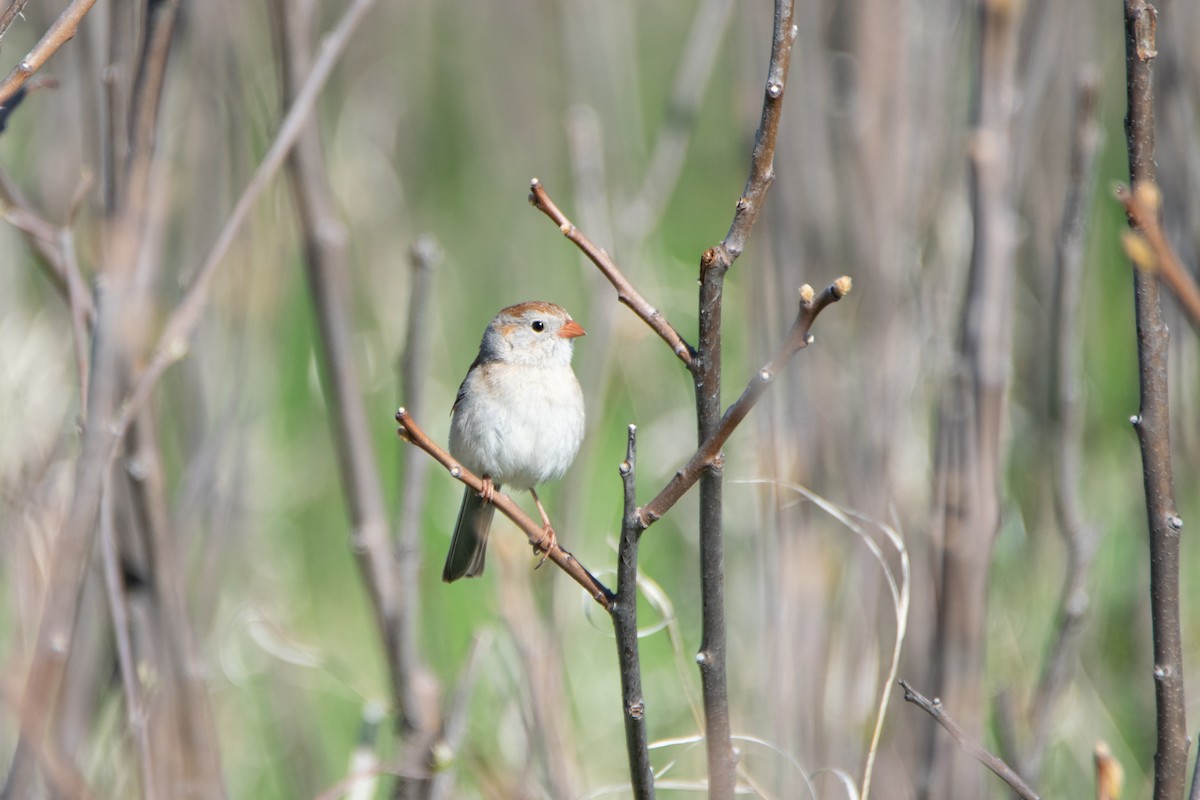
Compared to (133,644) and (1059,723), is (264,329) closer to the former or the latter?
(133,644)

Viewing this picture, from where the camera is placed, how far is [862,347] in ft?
10.00

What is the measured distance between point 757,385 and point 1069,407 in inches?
64.5

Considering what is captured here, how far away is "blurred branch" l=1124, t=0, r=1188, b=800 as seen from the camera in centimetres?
139

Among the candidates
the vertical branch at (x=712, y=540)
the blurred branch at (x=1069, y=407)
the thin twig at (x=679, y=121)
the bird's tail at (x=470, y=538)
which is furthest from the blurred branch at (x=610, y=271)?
the thin twig at (x=679, y=121)

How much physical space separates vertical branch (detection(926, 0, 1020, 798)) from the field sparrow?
90 cm

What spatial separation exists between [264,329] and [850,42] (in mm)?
1810

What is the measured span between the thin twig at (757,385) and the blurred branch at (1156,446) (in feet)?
1.33

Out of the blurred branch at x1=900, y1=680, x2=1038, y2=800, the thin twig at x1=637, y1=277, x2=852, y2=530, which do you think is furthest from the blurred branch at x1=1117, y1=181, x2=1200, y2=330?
the blurred branch at x1=900, y1=680, x2=1038, y2=800

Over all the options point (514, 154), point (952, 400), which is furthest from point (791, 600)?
point (514, 154)

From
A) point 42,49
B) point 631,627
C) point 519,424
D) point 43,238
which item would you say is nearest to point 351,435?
point 519,424

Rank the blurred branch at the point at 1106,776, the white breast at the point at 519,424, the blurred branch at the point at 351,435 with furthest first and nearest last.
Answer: the white breast at the point at 519,424, the blurred branch at the point at 351,435, the blurred branch at the point at 1106,776

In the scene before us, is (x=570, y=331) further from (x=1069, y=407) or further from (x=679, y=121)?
(x=1069, y=407)

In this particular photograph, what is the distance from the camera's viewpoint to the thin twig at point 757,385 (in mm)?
1250

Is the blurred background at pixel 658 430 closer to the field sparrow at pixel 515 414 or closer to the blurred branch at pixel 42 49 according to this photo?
the field sparrow at pixel 515 414
